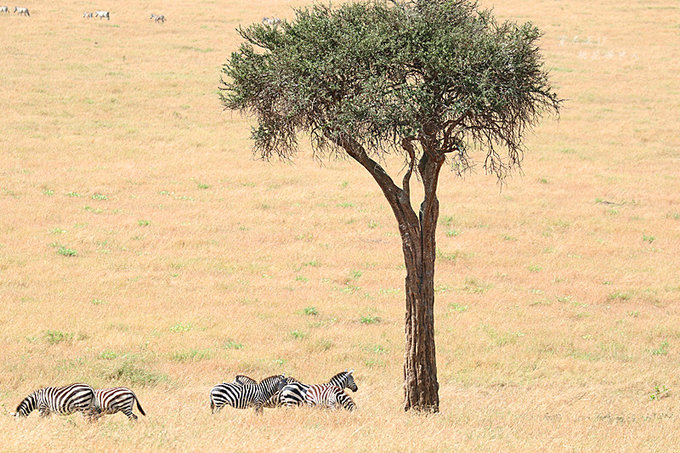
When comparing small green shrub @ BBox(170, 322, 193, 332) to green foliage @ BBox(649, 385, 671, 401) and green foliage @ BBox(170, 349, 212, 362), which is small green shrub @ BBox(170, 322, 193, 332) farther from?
green foliage @ BBox(649, 385, 671, 401)

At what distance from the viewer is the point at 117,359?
58.8 ft

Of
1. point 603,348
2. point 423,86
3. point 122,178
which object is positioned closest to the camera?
point 423,86

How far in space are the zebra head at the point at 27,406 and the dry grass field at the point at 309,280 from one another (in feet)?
1.02

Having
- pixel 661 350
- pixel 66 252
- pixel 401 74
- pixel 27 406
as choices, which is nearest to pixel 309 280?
pixel 66 252

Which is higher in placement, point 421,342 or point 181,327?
point 421,342

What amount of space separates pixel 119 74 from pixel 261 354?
4678cm

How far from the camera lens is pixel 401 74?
14.0 m

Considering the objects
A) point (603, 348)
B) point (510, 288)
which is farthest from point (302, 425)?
point (510, 288)

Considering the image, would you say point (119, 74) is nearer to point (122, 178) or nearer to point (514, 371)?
point (122, 178)

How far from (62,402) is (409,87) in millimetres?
8090

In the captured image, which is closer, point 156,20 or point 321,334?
point 321,334

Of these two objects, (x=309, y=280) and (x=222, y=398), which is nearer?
(x=222, y=398)

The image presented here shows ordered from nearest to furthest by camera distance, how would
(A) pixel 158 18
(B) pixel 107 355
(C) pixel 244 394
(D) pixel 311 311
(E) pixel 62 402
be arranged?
(E) pixel 62 402 → (C) pixel 244 394 → (B) pixel 107 355 → (D) pixel 311 311 → (A) pixel 158 18

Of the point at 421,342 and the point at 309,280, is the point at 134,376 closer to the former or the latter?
the point at 421,342
